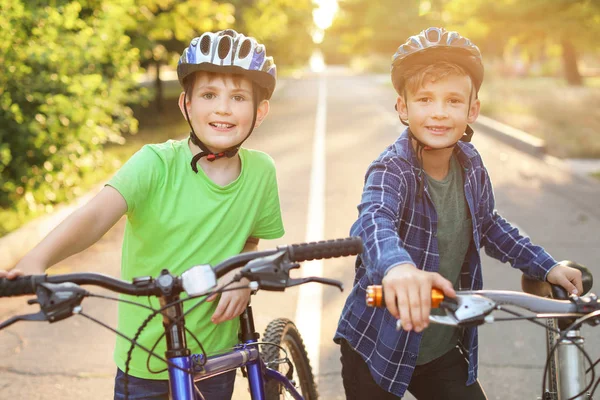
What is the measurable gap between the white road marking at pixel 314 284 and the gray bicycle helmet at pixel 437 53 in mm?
2643

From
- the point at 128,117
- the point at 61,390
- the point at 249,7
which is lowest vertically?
the point at 61,390

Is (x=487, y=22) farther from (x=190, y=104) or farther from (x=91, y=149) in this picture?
(x=190, y=104)

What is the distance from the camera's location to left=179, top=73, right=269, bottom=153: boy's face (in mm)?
2557

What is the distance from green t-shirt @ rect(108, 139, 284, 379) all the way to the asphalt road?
3.85ft

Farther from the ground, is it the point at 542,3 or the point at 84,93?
the point at 542,3

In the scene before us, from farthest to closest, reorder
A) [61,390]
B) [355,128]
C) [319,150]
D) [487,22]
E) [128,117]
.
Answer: [487,22] < [355,128] < [319,150] < [128,117] < [61,390]

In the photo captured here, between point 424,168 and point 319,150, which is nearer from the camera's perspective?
point 424,168

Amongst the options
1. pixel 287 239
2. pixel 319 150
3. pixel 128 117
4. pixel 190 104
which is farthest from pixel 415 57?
pixel 319 150

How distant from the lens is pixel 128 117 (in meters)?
11.0

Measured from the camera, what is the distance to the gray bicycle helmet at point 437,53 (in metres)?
2.51

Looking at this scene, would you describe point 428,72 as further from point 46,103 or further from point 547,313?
point 46,103

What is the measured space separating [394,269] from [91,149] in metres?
8.63

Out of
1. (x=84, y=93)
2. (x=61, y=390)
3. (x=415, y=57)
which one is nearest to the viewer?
(x=415, y=57)

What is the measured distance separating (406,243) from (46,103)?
293 inches
